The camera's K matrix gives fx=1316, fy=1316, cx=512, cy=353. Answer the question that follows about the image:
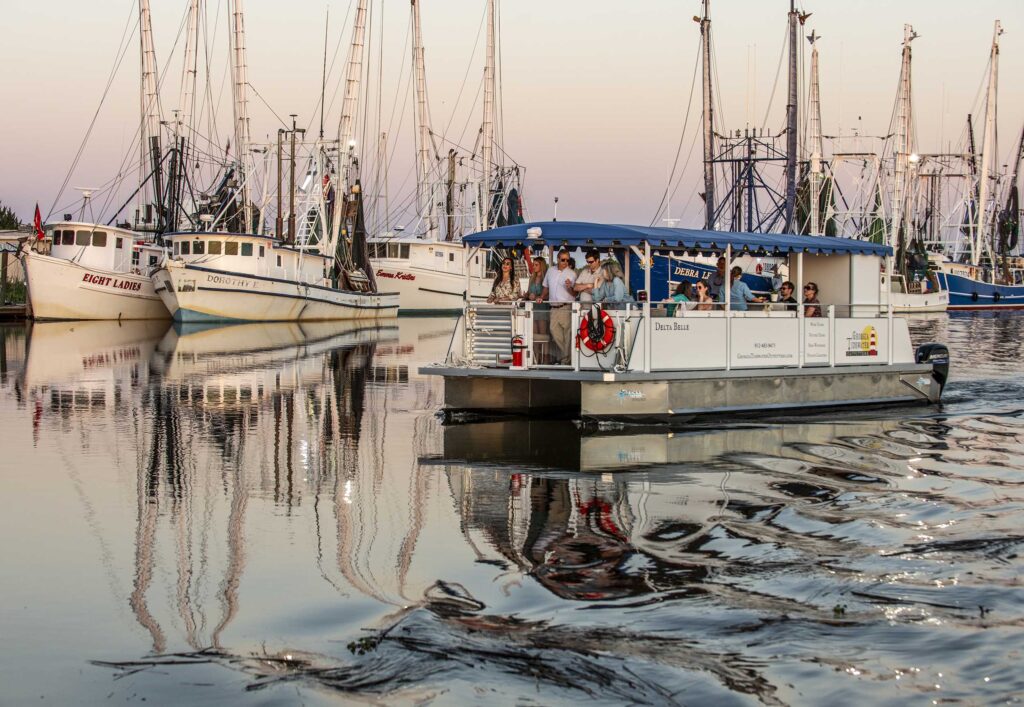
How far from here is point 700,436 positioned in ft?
57.6

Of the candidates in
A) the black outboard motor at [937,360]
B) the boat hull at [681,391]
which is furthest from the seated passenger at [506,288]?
the black outboard motor at [937,360]

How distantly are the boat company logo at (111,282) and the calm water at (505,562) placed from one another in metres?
33.6

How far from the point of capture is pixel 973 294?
91.2 m

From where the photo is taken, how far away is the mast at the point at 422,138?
66438 millimetres

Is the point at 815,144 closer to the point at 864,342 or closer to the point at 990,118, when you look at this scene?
the point at 990,118

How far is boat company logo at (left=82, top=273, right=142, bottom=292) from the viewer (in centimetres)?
5084

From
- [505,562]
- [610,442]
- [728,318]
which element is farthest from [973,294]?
[505,562]

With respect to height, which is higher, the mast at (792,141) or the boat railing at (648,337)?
the mast at (792,141)

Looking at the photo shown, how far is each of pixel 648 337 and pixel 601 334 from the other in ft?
2.20

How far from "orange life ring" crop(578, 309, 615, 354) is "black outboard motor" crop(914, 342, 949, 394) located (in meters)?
7.29

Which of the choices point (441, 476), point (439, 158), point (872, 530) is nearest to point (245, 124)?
point (439, 158)

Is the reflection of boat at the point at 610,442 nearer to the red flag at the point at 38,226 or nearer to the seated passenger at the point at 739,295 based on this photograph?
the seated passenger at the point at 739,295

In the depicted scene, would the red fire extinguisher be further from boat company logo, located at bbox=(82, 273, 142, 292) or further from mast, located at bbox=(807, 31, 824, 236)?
mast, located at bbox=(807, 31, 824, 236)

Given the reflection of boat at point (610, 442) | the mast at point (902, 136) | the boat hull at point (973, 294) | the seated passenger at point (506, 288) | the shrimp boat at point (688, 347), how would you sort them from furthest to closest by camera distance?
1. the boat hull at point (973, 294)
2. the mast at point (902, 136)
3. the seated passenger at point (506, 288)
4. the shrimp boat at point (688, 347)
5. the reflection of boat at point (610, 442)
